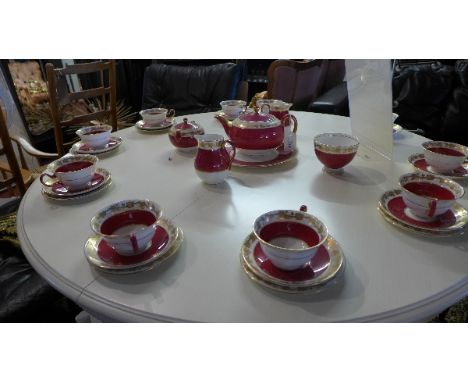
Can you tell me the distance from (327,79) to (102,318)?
116 inches

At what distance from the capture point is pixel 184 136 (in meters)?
1.17

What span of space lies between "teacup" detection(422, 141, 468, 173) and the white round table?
0.07 meters

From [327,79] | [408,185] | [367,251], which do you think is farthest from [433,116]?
[367,251]

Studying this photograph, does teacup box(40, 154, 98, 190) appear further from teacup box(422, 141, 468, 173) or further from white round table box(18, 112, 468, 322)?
teacup box(422, 141, 468, 173)

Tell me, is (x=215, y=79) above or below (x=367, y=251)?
below

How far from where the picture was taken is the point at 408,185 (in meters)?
0.81

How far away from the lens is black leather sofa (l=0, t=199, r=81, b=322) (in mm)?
893

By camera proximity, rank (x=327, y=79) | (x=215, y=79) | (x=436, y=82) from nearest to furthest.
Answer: (x=436, y=82), (x=215, y=79), (x=327, y=79)

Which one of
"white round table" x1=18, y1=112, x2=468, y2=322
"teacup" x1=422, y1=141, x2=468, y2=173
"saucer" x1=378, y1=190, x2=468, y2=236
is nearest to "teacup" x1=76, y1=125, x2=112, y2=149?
"white round table" x1=18, y1=112, x2=468, y2=322

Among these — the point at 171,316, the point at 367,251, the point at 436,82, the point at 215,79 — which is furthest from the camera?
the point at 215,79

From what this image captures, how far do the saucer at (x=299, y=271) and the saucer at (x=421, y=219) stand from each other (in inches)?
7.1

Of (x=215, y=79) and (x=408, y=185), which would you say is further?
(x=215, y=79)

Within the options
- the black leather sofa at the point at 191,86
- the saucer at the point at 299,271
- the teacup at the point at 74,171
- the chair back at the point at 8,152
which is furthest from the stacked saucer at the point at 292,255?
the black leather sofa at the point at 191,86

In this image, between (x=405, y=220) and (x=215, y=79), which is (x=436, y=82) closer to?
(x=215, y=79)
